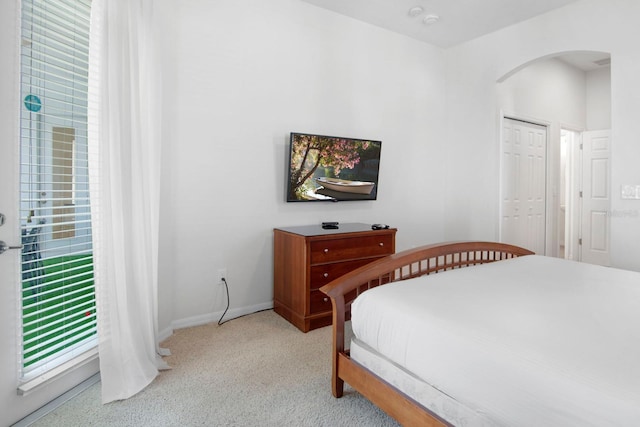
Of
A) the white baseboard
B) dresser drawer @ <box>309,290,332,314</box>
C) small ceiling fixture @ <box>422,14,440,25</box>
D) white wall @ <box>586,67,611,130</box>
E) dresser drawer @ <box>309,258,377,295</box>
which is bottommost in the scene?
the white baseboard

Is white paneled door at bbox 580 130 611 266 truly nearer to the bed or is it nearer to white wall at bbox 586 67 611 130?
white wall at bbox 586 67 611 130

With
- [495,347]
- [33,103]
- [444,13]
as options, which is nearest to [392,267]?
[495,347]

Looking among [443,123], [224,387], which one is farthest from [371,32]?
[224,387]

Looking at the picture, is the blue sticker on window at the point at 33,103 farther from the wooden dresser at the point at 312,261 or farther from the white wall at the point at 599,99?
the white wall at the point at 599,99

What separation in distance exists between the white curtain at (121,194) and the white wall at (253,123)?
59cm

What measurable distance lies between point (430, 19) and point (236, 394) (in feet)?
12.8

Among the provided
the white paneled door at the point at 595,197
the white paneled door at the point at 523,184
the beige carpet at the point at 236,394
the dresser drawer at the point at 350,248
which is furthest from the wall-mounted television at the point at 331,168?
the white paneled door at the point at 595,197

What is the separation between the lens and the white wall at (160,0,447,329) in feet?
9.54

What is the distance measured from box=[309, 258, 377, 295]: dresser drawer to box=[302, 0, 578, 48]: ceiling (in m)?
2.52

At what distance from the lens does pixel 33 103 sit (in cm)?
176

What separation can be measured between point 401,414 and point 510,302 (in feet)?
2.16

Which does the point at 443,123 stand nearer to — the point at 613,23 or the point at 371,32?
the point at 371,32

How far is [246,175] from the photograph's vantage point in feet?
10.5

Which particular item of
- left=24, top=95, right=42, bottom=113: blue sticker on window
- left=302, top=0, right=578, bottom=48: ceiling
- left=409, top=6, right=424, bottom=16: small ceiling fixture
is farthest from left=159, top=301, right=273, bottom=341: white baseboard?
left=409, top=6, right=424, bottom=16: small ceiling fixture
